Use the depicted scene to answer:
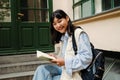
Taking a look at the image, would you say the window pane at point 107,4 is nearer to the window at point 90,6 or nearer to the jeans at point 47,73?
the window at point 90,6

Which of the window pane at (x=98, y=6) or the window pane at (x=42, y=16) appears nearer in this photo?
the window pane at (x=98, y=6)

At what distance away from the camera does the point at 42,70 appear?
262cm

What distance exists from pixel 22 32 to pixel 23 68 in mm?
1267

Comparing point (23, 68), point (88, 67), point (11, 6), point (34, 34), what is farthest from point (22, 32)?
point (88, 67)

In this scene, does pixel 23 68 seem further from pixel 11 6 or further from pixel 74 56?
pixel 74 56

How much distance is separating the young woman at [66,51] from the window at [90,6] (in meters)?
1.55

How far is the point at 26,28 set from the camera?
615 cm

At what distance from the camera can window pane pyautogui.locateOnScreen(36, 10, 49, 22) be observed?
635cm

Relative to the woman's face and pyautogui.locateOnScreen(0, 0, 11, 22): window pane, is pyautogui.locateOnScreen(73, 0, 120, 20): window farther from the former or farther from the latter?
pyautogui.locateOnScreen(0, 0, 11, 22): window pane

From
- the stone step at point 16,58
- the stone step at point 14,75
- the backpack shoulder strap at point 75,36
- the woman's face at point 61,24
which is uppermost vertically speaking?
the woman's face at point 61,24

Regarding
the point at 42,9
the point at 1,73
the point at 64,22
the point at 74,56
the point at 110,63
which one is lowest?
the point at 1,73

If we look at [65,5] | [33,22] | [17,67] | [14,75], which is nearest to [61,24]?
[14,75]

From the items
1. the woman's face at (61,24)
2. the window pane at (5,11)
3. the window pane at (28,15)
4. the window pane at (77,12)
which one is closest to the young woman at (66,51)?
the woman's face at (61,24)

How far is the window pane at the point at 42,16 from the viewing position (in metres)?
6.35
